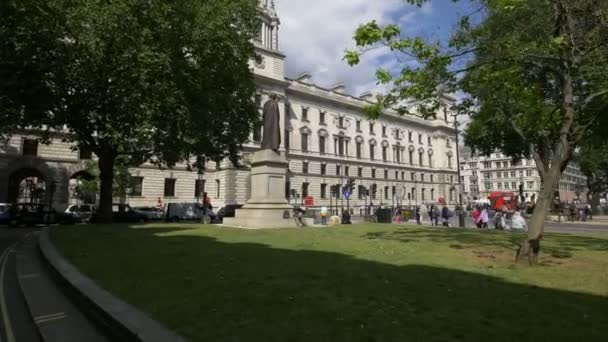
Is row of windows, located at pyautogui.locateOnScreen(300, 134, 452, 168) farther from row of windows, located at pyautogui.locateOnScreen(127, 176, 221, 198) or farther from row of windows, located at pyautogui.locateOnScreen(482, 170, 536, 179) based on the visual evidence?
row of windows, located at pyautogui.locateOnScreen(482, 170, 536, 179)

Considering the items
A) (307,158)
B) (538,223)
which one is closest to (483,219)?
(538,223)

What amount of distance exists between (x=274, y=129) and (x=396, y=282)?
49.7ft

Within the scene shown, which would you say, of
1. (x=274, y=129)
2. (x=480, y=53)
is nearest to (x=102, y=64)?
(x=274, y=129)

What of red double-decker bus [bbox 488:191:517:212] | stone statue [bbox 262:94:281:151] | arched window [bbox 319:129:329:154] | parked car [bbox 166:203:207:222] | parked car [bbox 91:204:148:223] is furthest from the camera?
arched window [bbox 319:129:329:154]

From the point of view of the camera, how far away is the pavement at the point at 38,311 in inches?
193

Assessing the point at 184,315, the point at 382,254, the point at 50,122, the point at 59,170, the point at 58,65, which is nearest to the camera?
the point at 184,315

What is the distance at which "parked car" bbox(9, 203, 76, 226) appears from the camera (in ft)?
90.3

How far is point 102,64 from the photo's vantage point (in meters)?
18.2

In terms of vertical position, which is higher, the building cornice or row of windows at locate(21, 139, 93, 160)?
the building cornice

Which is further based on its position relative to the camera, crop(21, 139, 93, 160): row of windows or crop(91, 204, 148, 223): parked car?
crop(21, 139, 93, 160): row of windows

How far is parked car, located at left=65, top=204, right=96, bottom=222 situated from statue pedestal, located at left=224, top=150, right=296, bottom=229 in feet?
63.9

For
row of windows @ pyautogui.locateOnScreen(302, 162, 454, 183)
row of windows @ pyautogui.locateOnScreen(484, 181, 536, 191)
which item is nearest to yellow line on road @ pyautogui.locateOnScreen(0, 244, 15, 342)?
row of windows @ pyautogui.locateOnScreen(302, 162, 454, 183)

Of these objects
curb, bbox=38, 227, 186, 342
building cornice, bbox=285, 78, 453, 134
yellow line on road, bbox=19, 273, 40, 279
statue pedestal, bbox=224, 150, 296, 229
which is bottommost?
yellow line on road, bbox=19, 273, 40, 279

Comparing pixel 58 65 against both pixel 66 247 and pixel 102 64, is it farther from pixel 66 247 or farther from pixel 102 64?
pixel 66 247
